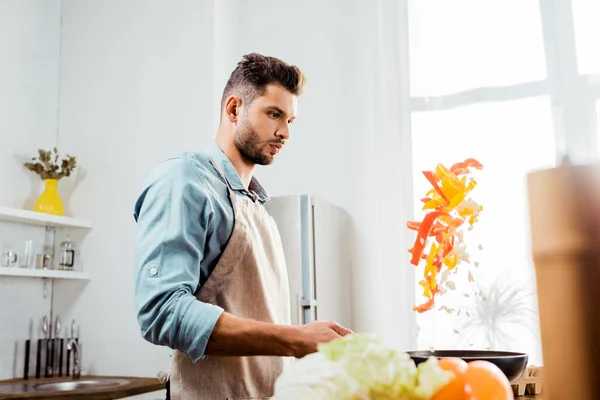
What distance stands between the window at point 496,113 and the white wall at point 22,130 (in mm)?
2136

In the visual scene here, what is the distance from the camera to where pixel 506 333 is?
3.08m

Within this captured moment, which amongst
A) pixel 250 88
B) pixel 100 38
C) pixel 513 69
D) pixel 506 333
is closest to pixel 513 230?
pixel 506 333

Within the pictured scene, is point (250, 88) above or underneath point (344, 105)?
underneath

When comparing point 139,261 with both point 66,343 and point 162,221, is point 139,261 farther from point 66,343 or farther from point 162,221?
point 66,343

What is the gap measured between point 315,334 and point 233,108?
84 cm

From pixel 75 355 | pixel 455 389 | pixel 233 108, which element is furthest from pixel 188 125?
pixel 455 389

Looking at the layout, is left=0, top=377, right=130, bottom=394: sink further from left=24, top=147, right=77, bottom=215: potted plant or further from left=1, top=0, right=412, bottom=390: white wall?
left=24, top=147, right=77, bottom=215: potted plant

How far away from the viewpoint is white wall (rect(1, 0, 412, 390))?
332cm

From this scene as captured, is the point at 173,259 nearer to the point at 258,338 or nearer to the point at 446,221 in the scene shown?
the point at 258,338

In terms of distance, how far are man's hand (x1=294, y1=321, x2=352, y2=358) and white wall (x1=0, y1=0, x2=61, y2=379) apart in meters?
2.49

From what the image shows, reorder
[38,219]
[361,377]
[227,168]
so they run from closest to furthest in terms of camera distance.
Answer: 1. [361,377]
2. [227,168]
3. [38,219]

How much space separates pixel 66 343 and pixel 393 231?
189 centimetres

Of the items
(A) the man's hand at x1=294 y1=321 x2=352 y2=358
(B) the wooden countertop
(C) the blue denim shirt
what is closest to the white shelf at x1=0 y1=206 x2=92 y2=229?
(B) the wooden countertop

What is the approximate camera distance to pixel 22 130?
3.35m
